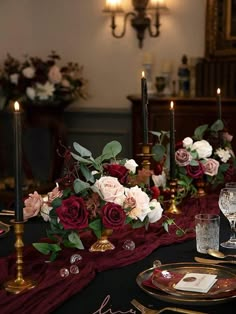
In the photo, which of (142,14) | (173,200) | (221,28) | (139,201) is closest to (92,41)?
(142,14)

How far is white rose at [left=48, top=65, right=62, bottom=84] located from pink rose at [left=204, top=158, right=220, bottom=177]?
7.20 feet

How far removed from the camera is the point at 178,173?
2.23 meters

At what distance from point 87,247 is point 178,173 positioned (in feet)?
2.03

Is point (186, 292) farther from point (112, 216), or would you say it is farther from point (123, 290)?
point (112, 216)

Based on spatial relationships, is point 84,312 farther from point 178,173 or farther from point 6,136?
point 6,136

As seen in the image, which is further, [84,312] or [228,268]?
[228,268]

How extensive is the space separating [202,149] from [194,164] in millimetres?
63

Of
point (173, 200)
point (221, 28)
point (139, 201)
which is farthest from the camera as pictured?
point (221, 28)

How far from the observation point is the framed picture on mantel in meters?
4.13

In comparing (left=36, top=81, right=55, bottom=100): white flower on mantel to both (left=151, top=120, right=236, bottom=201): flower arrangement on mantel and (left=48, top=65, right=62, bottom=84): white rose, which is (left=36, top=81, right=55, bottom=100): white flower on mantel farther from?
(left=151, top=120, right=236, bottom=201): flower arrangement on mantel

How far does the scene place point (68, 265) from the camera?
5.18 feet

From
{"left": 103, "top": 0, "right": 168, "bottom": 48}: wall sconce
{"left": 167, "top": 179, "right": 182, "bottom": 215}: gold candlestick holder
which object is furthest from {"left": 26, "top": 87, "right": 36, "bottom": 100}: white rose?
{"left": 167, "top": 179, "right": 182, "bottom": 215}: gold candlestick holder

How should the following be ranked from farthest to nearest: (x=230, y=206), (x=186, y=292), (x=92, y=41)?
(x=92, y=41), (x=230, y=206), (x=186, y=292)

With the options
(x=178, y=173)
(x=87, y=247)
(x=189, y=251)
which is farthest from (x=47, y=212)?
(x=178, y=173)
